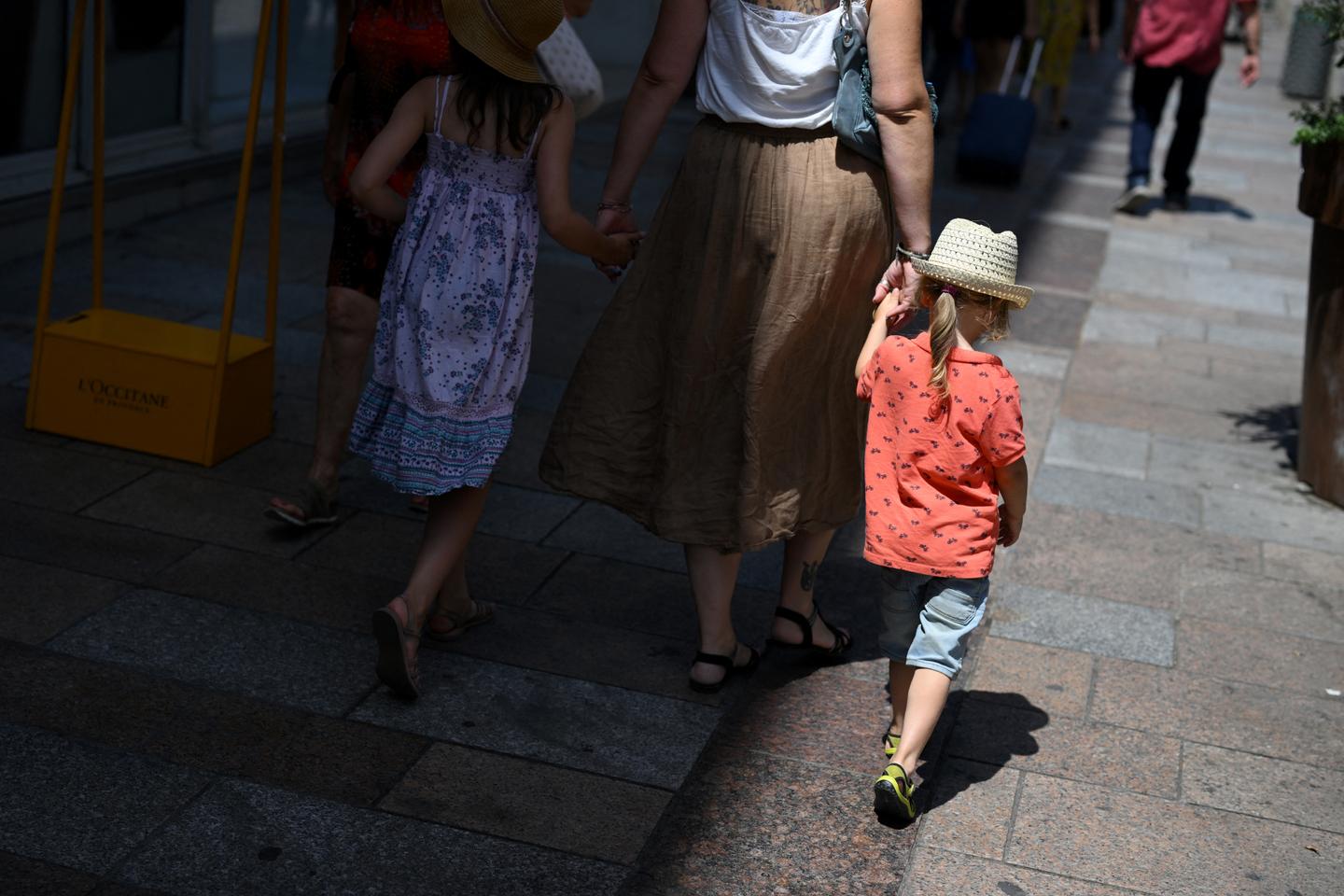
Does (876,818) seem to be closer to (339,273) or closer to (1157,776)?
(1157,776)

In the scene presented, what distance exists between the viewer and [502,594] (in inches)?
168

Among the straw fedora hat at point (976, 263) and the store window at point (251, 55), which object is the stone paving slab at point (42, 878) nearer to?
the straw fedora hat at point (976, 263)

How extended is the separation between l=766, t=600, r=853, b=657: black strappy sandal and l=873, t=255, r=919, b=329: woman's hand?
2.84 feet

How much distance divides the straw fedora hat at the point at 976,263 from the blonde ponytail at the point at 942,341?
0.06 meters

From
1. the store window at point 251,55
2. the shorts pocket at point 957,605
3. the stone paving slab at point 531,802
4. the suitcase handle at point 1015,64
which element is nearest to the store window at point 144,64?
the store window at point 251,55

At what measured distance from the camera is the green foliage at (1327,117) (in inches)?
208

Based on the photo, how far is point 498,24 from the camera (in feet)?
11.1

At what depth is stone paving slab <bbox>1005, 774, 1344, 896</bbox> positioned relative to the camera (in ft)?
10.5

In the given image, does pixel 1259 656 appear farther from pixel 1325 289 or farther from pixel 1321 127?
pixel 1321 127

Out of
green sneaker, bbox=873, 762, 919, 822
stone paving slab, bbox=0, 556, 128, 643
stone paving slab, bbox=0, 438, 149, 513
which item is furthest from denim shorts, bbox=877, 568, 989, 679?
stone paving slab, bbox=0, 438, 149, 513

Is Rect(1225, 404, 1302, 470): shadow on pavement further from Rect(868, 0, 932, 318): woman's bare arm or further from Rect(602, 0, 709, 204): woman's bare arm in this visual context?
Rect(602, 0, 709, 204): woman's bare arm

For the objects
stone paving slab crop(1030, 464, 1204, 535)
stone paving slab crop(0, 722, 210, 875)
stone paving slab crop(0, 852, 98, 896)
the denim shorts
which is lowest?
stone paving slab crop(0, 722, 210, 875)

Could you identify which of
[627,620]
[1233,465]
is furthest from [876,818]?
[1233,465]

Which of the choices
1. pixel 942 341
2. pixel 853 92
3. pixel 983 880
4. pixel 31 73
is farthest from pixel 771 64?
pixel 31 73
